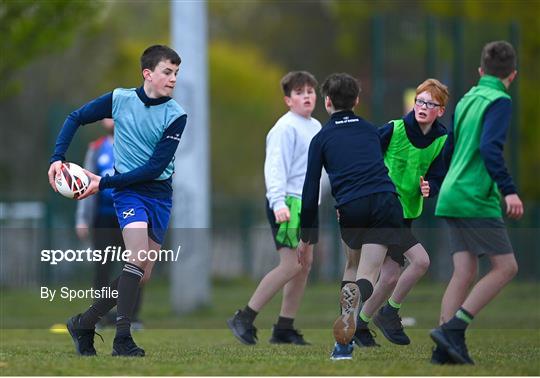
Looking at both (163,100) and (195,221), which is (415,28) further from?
(163,100)

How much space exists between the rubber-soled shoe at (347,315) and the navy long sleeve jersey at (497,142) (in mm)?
1197

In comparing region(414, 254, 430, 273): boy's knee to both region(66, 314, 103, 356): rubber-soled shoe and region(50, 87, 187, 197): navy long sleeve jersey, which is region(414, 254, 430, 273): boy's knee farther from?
region(66, 314, 103, 356): rubber-soled shoe

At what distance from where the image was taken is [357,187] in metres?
8.27

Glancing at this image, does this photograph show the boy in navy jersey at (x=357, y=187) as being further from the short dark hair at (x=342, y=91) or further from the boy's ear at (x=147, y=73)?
the boy's ear at (x=147, y=73)

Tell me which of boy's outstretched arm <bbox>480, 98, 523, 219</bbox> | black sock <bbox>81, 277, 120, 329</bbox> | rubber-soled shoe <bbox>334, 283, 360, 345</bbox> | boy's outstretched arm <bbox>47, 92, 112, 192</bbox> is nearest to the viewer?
boy's outstretched arm <bbox>480, 98, 523, 219</bbox>

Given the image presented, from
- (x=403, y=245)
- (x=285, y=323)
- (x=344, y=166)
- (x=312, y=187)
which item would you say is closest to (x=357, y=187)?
(x=344, y=166)

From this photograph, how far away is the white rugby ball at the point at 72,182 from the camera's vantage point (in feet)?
A: 27.4

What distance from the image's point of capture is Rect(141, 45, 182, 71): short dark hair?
8.52m

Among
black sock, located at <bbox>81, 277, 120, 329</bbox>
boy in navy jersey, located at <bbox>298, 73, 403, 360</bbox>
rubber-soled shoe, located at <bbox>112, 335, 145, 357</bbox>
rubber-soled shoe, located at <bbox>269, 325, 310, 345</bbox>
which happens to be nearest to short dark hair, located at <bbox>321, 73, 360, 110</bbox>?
boy in navy jersey, located at <bbox>298, 73, 403, 360</bbox>

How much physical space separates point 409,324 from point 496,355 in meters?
3.92

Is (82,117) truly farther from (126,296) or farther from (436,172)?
(436,172)

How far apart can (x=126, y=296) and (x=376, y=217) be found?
5.84 ft

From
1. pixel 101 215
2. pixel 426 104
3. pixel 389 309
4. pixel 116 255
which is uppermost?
pixel 426 104

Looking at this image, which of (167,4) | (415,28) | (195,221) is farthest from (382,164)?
(167,4)
